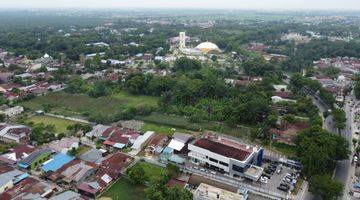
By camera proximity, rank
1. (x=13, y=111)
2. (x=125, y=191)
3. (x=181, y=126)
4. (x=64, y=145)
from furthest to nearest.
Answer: (x=13, y=111), (x=181, y=126), (x=64, y=145), (x=125, y=191)

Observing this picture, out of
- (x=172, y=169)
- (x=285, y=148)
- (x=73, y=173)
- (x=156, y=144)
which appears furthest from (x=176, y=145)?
(x=285, y=148)

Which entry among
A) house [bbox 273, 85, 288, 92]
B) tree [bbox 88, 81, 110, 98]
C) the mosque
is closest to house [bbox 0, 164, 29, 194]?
tree [bbox 88, 81, 110, 98]

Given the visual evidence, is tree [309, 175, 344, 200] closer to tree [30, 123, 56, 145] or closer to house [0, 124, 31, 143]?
tree [30, 123, 56, 145]

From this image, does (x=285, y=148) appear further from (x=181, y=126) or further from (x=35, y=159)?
(x=35, y=159)

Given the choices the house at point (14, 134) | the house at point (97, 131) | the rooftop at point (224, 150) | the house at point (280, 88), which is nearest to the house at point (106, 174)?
the house at point (97, 131)

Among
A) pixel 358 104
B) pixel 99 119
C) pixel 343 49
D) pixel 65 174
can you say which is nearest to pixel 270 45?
pixel 343 49

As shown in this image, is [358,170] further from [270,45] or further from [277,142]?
[270,45]
